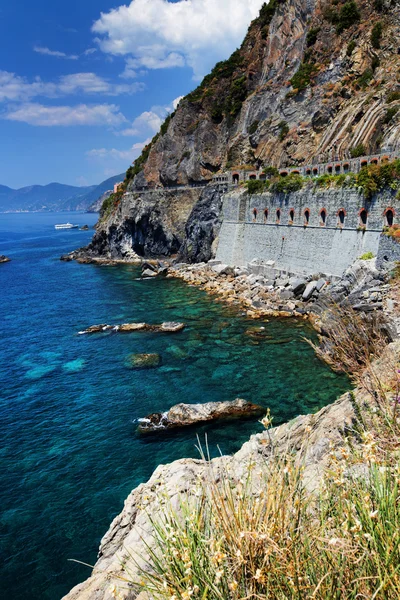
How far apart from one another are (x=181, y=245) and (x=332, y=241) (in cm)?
2820

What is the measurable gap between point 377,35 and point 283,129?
1309 centimetres

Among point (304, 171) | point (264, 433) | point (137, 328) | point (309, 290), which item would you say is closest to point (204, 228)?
point (304, 171)

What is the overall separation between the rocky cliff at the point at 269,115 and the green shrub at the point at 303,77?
0.14m

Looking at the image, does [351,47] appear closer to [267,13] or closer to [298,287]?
[267,13]

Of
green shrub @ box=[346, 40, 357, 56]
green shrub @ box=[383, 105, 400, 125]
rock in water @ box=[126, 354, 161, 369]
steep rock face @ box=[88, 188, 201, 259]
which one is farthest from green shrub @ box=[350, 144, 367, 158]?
rock in water @ box=[126, 354, 161, 369]

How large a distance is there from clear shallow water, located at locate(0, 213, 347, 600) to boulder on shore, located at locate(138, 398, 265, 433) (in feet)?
1.54

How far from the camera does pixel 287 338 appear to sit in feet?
79.0

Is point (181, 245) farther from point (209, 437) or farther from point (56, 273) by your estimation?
point (209, 437)

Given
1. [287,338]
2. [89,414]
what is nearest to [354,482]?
[89,414]

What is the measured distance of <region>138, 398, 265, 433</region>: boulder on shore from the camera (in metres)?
15.6

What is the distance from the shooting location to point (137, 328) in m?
27.8

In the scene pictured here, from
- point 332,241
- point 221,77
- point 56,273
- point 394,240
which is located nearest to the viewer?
point 394,240

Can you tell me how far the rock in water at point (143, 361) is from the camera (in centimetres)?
2164

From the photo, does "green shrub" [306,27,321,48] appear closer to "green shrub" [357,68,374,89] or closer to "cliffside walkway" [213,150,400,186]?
"green shrub" [357,68,374,89]
